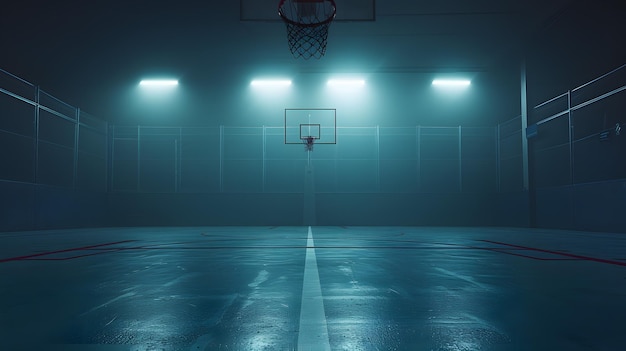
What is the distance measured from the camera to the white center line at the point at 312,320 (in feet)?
5.26

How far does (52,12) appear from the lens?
38.3ft

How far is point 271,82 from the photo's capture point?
17.2m

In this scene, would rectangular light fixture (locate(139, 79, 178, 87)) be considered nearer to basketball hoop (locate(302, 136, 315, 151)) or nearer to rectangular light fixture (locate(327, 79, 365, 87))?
basketball hoop (locate(302, 136, 315, 151))

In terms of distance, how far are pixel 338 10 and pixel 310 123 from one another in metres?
7.01

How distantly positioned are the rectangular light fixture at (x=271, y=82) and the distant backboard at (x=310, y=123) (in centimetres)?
111

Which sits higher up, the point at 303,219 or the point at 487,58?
the point at 487,58

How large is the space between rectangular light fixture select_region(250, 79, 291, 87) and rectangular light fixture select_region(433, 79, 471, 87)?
620 cm

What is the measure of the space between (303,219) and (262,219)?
5.47ft

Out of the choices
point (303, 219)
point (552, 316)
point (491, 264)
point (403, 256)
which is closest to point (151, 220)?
point (303, 219)

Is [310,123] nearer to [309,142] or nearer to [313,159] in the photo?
[309,142]

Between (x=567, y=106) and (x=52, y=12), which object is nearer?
(x=52, y=12)

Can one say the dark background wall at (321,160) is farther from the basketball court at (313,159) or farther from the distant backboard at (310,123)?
the distant backboard at (310,123)

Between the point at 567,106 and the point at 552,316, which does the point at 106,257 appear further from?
the point at 567,106

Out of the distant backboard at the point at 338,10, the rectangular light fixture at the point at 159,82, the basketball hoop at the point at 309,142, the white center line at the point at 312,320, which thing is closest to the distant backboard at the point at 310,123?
the basketball hoop at the point at 309,142
